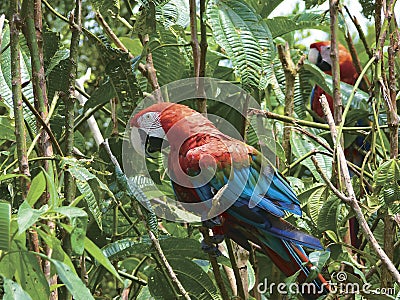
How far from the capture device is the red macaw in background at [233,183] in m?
0.95

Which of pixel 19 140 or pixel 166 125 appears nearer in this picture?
pixel 19 140

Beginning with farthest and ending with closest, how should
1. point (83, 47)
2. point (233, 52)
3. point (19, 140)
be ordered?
point (83, 47), point (233, 52), point (19, 140)

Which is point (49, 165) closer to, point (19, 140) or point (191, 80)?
point (19, 140)

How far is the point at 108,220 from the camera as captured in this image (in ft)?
3.47

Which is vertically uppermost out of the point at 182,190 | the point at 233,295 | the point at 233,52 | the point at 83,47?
the point at 233,52

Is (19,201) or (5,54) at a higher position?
(5,54)

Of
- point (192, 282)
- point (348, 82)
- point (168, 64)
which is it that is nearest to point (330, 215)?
point (192, 282)

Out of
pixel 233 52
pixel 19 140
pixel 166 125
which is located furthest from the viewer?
pixel 166 125

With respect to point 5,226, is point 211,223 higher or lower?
lower

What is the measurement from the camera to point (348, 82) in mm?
2074

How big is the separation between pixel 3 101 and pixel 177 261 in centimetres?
31

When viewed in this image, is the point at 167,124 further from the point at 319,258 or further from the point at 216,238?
the point at 319,258

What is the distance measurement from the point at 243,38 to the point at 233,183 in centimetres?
28

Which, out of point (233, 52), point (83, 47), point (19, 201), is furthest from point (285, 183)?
point (83, 47)
